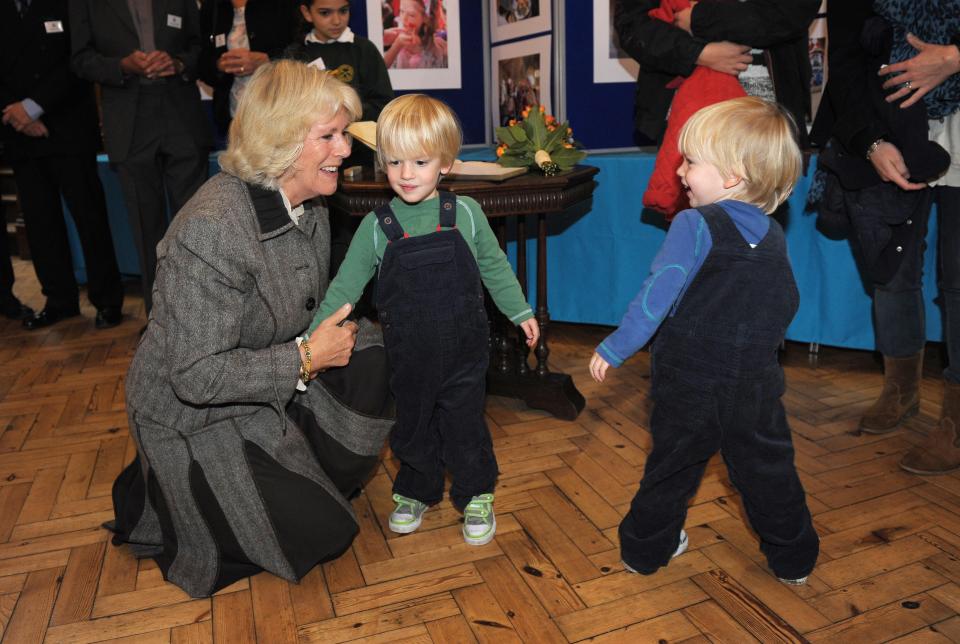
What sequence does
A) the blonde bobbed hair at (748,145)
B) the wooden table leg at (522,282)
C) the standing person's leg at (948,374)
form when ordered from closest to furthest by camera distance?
1. the blonde bobbed hair at (748,145)
2. the standing person's leg at (948,374)
3. the wooden table leg at (522,282)

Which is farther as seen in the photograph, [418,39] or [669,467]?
[418,39]

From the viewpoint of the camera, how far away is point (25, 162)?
4.19 metres

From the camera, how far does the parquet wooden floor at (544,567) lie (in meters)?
1.75

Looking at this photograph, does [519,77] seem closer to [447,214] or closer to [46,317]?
→ [447,214]

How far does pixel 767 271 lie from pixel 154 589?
1621 mm

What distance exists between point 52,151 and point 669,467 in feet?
12.3

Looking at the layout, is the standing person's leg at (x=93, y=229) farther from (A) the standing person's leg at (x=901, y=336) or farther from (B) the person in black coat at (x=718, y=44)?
(A) the standing person's leg at (x=901, y=336)

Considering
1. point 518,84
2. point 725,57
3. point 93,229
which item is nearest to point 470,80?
point 518,84

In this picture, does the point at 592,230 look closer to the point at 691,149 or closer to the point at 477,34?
the point at 477,34

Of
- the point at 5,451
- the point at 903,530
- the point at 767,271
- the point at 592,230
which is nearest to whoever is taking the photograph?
the point at 767,271

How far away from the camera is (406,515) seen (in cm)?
216

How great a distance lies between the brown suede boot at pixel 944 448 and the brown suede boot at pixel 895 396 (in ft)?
0.92

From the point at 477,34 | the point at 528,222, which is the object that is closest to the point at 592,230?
the point at 528,222

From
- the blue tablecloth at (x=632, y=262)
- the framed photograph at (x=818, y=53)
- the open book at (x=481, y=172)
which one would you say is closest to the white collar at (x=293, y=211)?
the open book at (x=481, y=172)
